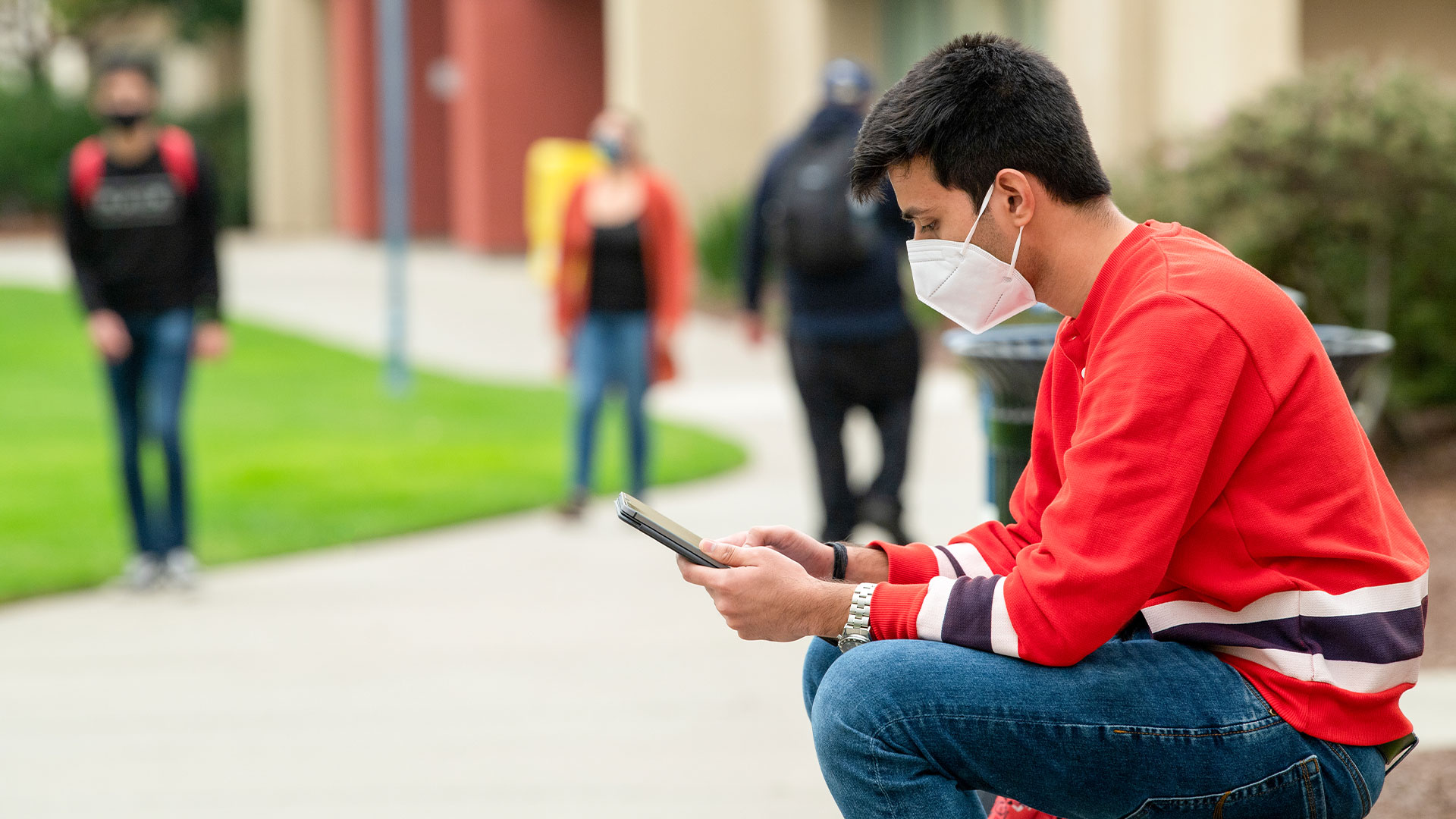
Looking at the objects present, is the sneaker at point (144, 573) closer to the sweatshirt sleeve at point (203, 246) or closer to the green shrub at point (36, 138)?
the sweatshirt sleeve at point (203, 246)

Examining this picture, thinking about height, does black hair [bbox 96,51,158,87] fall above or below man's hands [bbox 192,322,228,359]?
above

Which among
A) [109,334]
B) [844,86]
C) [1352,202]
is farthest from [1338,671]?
[1352,202]

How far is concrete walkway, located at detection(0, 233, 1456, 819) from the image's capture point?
14.5 ft

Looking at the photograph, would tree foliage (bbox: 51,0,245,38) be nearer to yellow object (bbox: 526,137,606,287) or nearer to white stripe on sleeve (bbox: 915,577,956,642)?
yellow object (bbox: 526,137,606,287)

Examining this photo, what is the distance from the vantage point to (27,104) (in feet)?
115

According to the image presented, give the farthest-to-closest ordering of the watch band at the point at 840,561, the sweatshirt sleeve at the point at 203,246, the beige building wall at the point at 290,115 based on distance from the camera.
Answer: the beige building wall at the point at 290,115, the sweatshirt sleeve at the point at 203,246, the watch band at the point at 840,561

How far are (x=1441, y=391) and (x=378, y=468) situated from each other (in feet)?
19.3

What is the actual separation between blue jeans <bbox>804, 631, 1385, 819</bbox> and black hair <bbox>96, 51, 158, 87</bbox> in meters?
5.19

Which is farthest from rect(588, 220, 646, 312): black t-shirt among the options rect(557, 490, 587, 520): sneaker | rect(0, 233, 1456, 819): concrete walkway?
rect(0, 233, 1456, 819): concrete walkway

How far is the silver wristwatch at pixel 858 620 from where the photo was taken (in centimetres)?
254

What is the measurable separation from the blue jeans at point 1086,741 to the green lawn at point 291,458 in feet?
17.6

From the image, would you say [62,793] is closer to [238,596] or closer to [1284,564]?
[238,596]

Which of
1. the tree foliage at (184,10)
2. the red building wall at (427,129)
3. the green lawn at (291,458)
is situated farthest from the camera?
the tree foliage at (184,10)

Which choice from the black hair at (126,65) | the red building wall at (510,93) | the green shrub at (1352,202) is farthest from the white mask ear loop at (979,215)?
the red building wall at (510,93)
